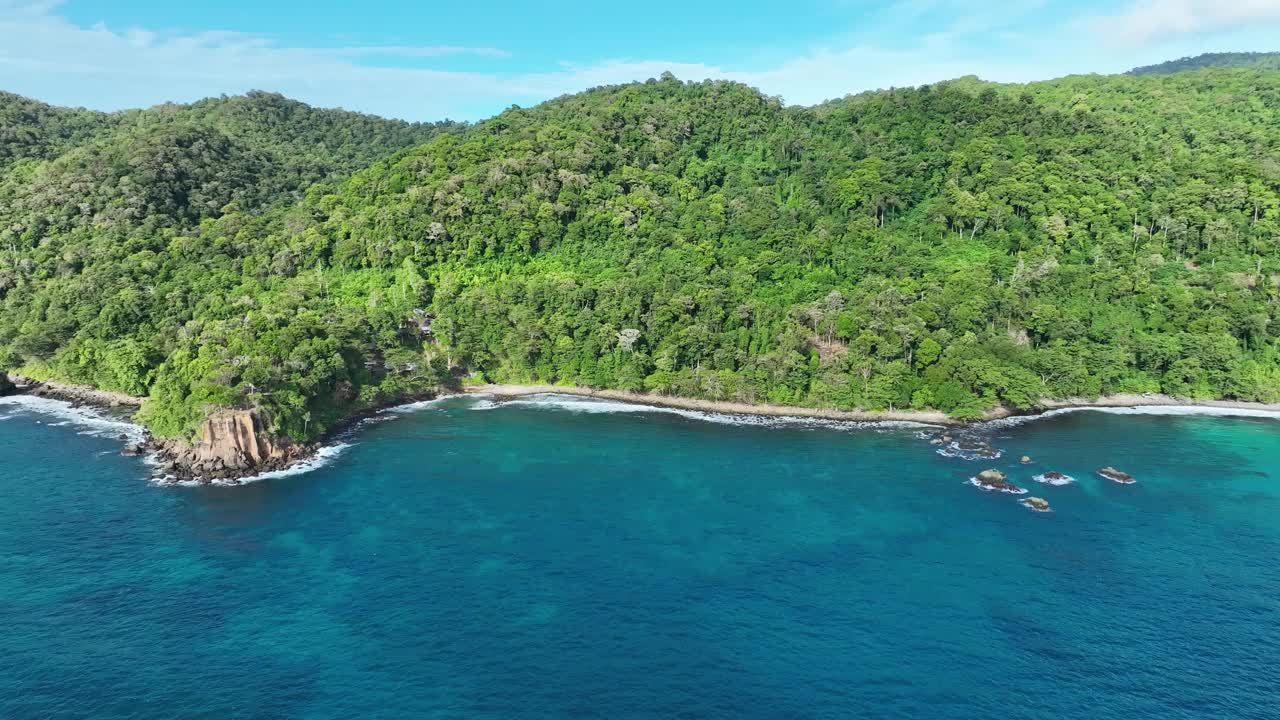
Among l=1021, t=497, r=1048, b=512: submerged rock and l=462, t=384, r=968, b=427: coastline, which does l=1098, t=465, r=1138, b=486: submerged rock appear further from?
l=462, t=384, r=968, b=427: coastline

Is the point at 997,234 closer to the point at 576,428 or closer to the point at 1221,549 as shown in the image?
the point at 1221,549

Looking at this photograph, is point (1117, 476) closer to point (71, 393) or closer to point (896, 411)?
point (896, 411)

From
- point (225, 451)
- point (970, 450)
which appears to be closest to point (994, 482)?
point (970, 450)

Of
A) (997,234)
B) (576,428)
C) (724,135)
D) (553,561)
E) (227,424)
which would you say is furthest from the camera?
Result: (724,135)

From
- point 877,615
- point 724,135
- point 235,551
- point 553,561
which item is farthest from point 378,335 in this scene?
point 724,135

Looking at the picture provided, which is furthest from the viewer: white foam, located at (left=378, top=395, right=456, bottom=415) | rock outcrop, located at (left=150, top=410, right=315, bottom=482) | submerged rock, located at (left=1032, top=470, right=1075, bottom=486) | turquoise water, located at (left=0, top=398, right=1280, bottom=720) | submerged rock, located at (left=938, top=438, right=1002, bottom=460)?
white foam, located at (left=378, top=395, right=456, bottom=415)

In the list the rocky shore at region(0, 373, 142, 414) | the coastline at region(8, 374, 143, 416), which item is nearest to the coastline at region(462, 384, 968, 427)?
the coastline at region(8, 374, 143, 416)
